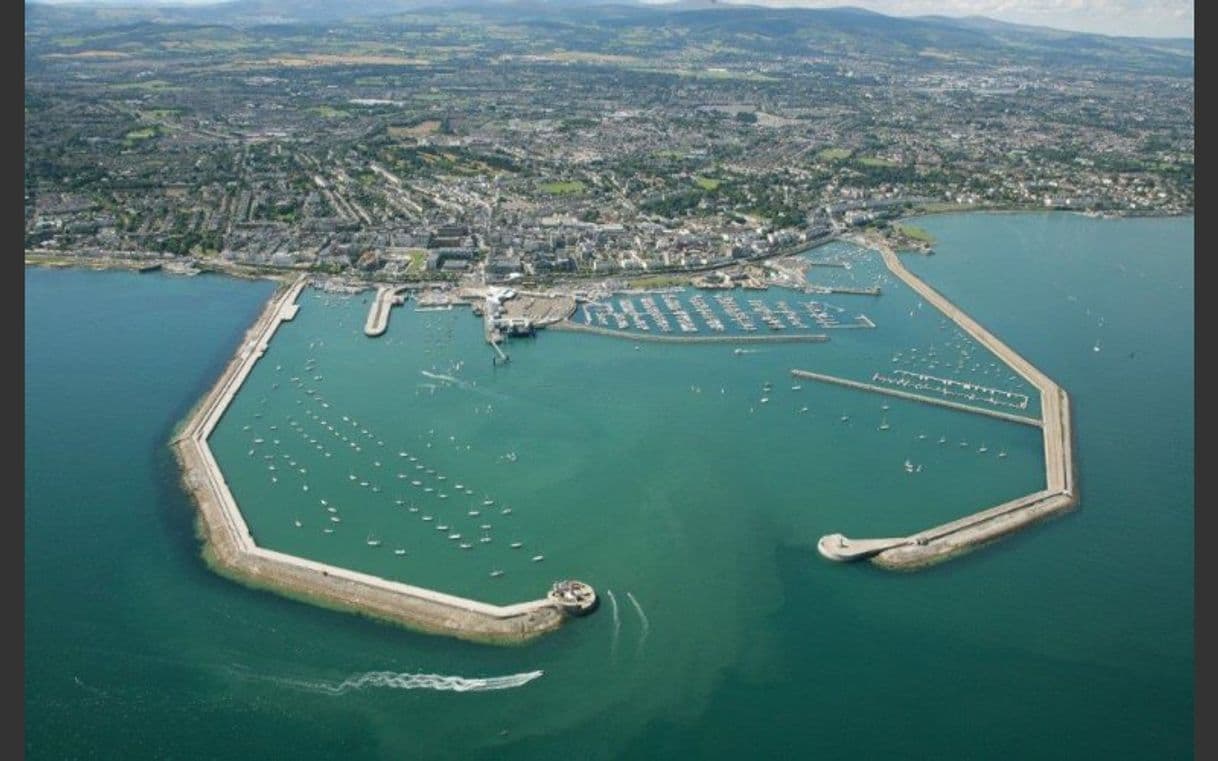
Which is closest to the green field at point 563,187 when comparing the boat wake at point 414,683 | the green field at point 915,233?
the green field at point 915,233

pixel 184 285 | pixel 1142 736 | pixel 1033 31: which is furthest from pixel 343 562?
pixel 1033 31

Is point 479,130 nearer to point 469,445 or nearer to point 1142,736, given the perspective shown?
point 469,445

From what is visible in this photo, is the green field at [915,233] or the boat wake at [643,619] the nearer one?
the boat wake at [643,619]

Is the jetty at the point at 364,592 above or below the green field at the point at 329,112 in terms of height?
below

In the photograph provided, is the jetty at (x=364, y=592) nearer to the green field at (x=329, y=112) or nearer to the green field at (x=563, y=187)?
the green field at (x=563, y=187)

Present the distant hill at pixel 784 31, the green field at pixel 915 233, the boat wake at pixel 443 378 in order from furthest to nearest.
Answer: the distant hill at pixel 784 31 < the green field at pixel 915 233 < the boat wake at pixel 443 378

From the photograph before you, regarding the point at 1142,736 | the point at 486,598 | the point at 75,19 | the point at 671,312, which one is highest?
the point at 75,19

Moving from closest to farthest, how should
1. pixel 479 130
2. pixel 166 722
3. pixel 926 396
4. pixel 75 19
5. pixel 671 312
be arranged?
pixel 166 722
pixel 926 396
pixel 671 312
pixel 479 130
pixel 75 19

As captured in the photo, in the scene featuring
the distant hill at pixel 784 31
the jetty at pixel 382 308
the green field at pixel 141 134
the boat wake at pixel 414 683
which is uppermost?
the distant hill at pixel 784 31
